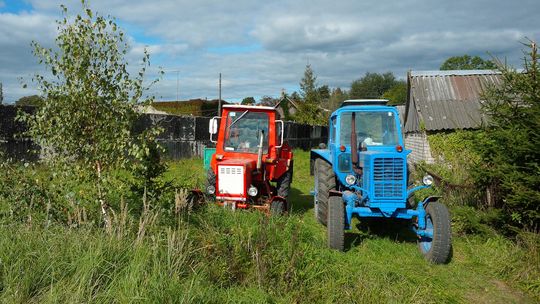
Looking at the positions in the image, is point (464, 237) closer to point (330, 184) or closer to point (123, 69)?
point (330, 184)

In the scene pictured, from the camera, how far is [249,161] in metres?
7.70

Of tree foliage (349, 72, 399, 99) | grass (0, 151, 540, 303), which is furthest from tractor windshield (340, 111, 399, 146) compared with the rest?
tree foliage (349, 72, 399, 99)

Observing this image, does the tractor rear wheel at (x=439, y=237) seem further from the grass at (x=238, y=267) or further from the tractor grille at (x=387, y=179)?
the tractor grille at (x=387, y=179)

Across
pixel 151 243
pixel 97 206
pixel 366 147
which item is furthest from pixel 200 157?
pixel 151 243

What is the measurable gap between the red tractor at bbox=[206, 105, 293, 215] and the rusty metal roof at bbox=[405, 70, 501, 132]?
324 inches

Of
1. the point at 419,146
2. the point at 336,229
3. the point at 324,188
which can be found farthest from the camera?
the point at 419,146

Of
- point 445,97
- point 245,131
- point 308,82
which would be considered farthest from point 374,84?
point 245,131

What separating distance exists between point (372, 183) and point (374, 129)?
142 cm

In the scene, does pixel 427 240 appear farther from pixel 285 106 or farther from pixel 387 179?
pixel 285 106

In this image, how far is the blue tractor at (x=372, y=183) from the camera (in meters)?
5.99

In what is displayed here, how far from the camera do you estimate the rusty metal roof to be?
15.4 meters

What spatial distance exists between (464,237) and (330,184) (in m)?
2.09

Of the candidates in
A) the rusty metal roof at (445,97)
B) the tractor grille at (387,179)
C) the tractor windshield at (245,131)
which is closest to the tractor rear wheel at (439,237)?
the tractor grille at (387,179)

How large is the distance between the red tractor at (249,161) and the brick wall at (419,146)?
320 inches
